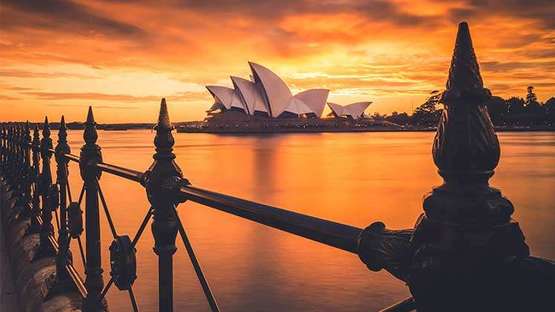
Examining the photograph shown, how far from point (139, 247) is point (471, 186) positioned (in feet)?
48.6

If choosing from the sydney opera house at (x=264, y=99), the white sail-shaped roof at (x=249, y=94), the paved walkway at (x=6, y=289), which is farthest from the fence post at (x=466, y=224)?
the white sail-shaped roof at (x=249, y=94)

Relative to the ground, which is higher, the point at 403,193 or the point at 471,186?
the point at 471,186

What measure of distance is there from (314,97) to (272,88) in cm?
2280

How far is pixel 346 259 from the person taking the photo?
14.8 metres

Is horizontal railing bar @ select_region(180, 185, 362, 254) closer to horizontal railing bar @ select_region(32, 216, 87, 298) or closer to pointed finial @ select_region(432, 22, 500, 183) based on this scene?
pointed finial @ select_region(432, 22, 500, 183)

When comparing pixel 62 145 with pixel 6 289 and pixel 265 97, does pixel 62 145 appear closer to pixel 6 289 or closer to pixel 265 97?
pixel 6 289

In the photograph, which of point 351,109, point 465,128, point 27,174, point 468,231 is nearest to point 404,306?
point 468,231

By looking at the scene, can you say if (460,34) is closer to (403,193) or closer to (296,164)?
(403,193)

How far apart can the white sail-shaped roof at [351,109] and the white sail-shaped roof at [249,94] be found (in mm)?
33966

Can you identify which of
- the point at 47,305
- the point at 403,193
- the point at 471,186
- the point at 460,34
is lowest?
the point at 403,193

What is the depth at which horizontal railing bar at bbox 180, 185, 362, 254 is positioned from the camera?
3.54ft

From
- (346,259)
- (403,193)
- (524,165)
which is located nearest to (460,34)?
(346,259)

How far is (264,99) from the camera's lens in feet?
296

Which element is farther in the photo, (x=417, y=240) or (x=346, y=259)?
(x=346, y=259)
